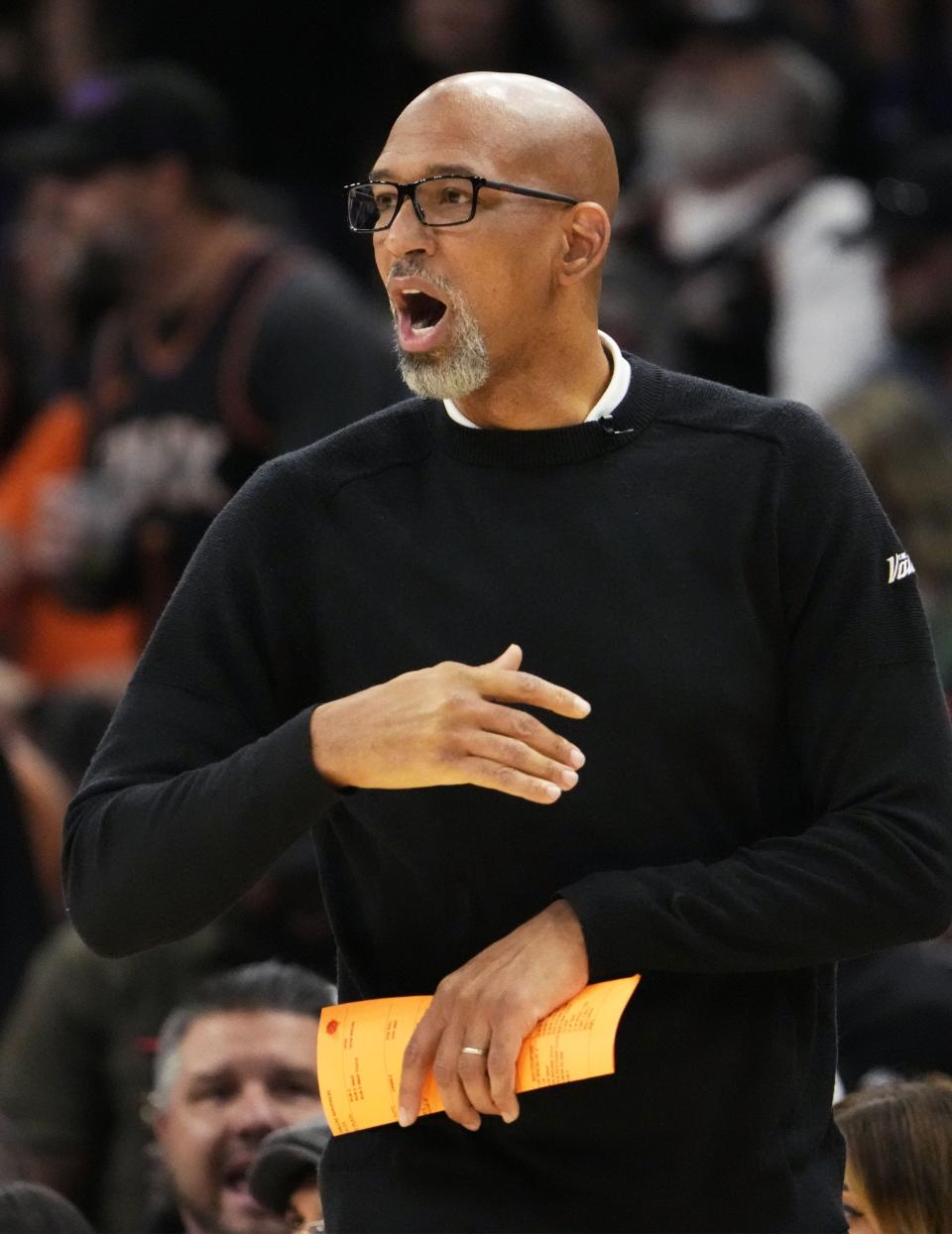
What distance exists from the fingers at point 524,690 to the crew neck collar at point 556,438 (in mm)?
382

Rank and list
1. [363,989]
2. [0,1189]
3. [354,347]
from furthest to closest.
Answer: [354,347], [0,1189], [363,989]

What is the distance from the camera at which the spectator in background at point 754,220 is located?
21.3ft

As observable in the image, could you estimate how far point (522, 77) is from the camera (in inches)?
105

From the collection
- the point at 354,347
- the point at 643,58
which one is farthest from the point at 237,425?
the point at 643,58

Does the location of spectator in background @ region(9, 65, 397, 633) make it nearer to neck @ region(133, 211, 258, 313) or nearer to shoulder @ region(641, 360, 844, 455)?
neck @ region(133, 211, 258, 313)

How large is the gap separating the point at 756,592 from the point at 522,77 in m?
0.65

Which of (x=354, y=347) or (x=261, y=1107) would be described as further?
(x=354, y=347)

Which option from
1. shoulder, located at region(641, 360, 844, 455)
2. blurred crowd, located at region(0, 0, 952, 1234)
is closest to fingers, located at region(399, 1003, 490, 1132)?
shoulder, located at region(641, 360, 844, 455)

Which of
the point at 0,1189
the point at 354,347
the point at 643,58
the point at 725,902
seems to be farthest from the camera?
the point at 643,58

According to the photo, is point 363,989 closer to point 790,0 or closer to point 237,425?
point 237,425

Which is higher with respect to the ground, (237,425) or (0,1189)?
(237,425)

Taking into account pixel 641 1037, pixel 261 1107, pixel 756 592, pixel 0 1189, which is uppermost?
pixel 756 592

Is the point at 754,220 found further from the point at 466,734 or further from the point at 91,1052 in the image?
the point at 466,734

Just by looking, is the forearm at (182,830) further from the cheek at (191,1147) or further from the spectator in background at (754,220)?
the spectator in background at (754,220)
